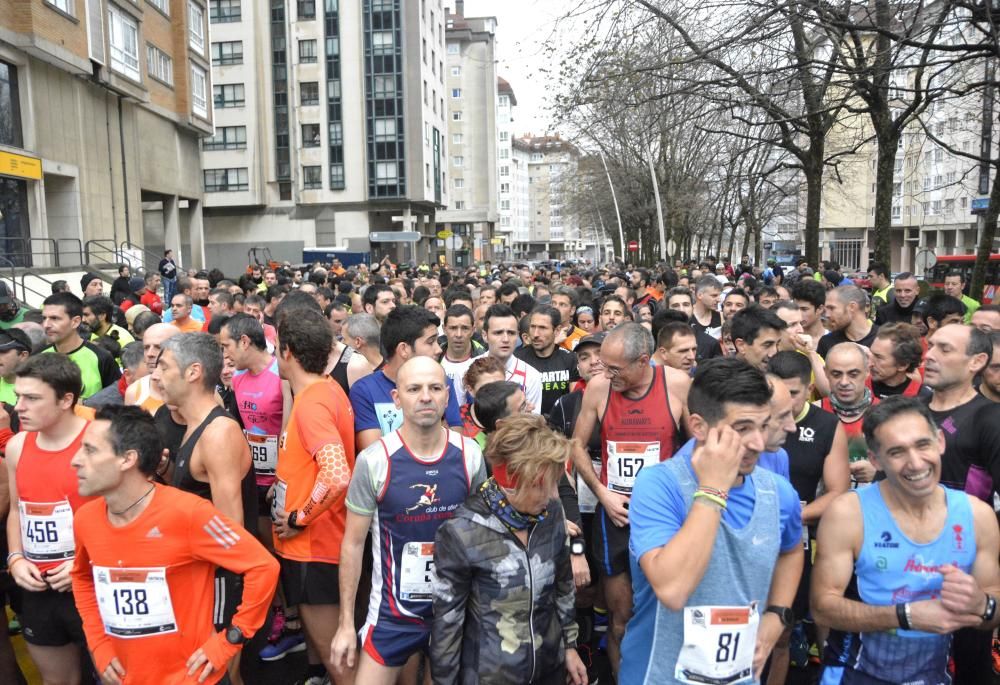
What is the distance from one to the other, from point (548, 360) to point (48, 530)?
3733 millimetres

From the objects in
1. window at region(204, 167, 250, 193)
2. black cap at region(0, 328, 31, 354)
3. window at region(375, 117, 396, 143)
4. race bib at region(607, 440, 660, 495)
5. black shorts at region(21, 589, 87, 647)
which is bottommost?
black shorts at region(21, 589, 87, 647)

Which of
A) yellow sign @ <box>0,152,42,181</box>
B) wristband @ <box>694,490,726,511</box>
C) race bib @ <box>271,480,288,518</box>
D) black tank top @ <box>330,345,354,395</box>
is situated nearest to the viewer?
wristband @ <box>694,490,726,511</box>

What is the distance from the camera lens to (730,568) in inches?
103

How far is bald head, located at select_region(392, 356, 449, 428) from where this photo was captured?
3438 mm

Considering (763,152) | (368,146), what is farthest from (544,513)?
(368,146)

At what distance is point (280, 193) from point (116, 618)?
188 ft

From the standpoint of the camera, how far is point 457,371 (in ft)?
19.3

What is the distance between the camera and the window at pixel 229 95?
178 feet

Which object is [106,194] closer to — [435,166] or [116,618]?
[116,618]

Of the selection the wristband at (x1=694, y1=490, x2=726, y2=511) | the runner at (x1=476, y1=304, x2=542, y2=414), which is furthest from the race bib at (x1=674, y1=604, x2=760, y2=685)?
the runner at (x1=476, y1=304, x2=542, y2=414)

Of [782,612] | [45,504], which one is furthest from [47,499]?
[782,612]

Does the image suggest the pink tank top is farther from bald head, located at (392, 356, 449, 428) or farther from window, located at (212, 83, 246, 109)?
window, located at (212, 83, 246, 109)

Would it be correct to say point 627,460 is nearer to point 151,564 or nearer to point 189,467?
point 189,467

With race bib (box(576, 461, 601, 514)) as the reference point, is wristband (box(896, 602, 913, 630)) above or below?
above
